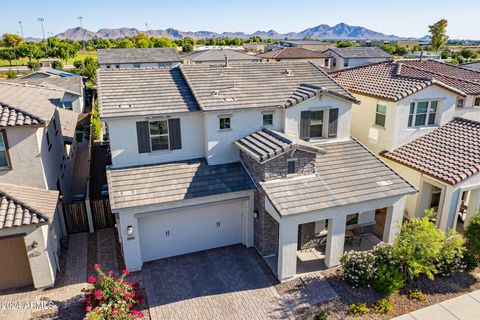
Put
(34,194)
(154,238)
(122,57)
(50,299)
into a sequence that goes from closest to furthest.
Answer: (50,299) → (34,194) → (154,238) → (122,57)

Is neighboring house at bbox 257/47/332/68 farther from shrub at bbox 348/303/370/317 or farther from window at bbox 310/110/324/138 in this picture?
shrub at bbox 348/303/370/317

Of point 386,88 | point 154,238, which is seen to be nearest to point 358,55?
point 386,88

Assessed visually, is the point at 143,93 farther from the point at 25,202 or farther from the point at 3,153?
the point at 25,202

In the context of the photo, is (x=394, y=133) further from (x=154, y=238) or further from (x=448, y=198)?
(x=154, y=238)

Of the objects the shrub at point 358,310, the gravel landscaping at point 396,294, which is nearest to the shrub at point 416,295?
the gravel landscaping at point 396,294

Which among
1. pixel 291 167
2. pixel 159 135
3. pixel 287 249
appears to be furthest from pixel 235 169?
pixel 287 249
